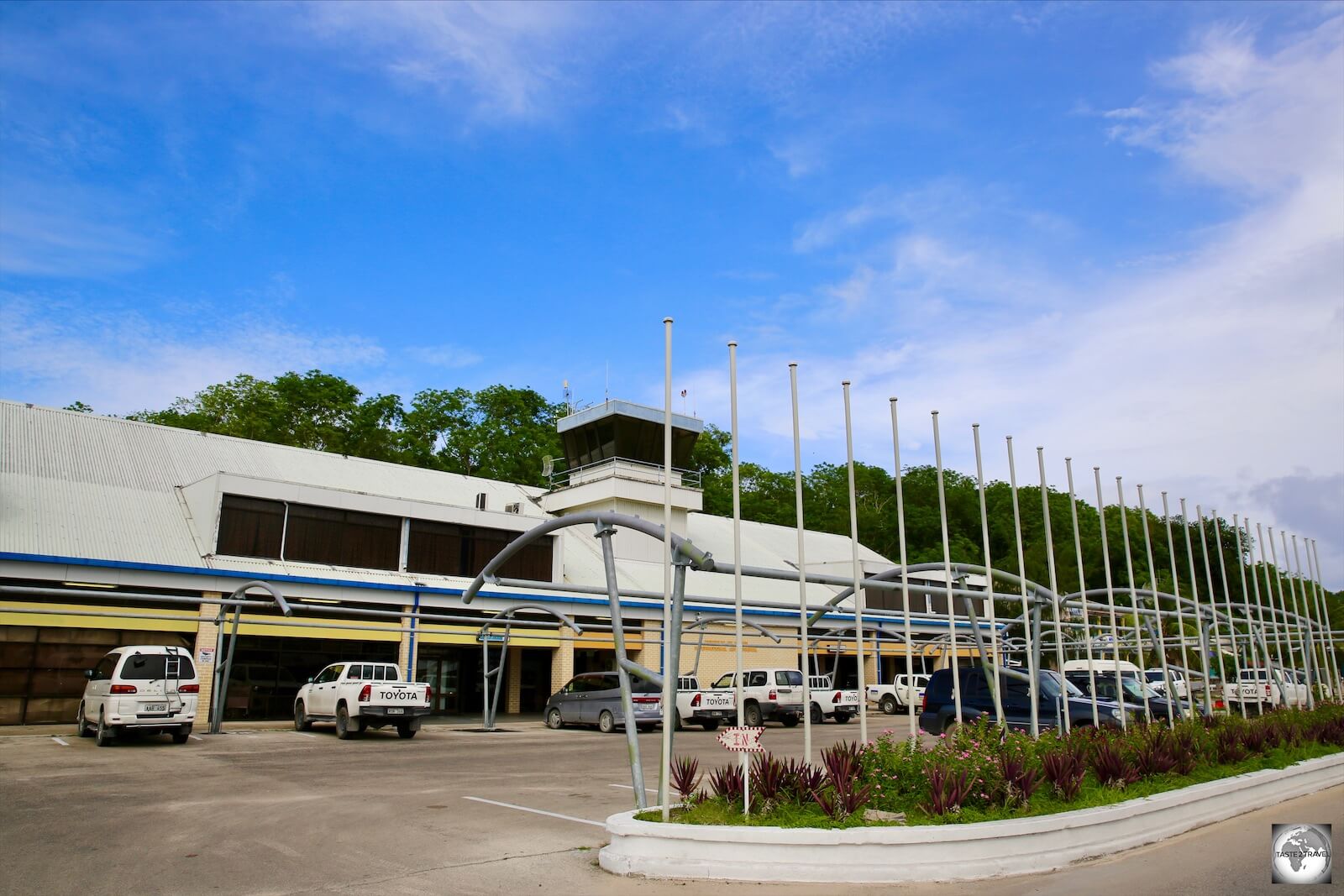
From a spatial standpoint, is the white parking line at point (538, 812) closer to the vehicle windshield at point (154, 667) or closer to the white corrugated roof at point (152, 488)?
the vehicle windshield at point (154, 667)

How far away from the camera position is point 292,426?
190 ft

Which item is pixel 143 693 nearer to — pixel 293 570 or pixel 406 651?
pixel 293 570

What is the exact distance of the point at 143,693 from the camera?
774 inches

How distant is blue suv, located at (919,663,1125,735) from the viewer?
20.7 m

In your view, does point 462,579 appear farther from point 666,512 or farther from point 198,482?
point 666,512

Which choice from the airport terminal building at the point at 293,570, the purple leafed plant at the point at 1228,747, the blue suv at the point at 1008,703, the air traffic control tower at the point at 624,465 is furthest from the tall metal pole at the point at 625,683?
the air traffic control tower at the point at 624,465

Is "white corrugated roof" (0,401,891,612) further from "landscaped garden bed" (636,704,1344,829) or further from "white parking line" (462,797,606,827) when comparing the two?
"landscaped garden bed" (636,704,1344,829)

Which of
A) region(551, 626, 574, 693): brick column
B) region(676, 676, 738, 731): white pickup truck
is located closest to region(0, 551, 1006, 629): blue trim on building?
region(551, 626, 574, 693): brick column

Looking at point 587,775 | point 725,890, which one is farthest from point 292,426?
point 725,890

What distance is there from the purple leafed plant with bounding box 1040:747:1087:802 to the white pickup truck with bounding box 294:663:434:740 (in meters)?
16.7

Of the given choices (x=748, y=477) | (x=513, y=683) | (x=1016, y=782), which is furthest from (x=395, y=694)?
(x=748, y=477)

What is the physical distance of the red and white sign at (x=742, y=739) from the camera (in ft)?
29.4

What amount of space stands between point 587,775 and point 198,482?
18.5 meters

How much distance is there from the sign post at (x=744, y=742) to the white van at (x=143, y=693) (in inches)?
595
